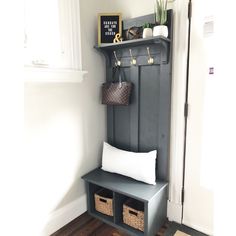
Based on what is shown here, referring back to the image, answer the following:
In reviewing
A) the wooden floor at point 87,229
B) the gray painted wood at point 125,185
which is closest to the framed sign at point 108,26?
the gray painted wood at point 125,185

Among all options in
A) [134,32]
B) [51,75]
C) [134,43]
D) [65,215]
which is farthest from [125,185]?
[134,32]

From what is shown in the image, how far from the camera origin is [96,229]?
1.82 meters

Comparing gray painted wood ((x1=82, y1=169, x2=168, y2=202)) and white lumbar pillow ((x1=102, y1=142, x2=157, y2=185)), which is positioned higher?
white lumbar pillow ((x1=102, y1=142, x2=157, y2=185))

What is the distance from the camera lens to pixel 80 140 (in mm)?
1940

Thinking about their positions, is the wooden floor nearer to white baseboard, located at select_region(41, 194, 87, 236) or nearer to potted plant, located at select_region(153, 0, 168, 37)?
white baseboard, located at select_region(41, 194, 87, 236)

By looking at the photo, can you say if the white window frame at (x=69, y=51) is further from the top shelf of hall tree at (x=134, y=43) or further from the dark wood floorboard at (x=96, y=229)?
the dark wood floorboard at (x=96, y=229)

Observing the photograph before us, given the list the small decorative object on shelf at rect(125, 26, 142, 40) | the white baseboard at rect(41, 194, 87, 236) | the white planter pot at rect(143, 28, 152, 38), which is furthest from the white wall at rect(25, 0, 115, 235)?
the white planter pot at rect(143, 28, 152, 38)

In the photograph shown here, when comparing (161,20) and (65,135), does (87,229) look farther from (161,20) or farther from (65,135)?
(161,20)

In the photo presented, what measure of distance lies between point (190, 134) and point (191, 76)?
48 cm

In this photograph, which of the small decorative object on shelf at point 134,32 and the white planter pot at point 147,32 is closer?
the white planter pot at point 147,32

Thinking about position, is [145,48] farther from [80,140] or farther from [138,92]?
[80,140]

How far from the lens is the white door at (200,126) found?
1.58m

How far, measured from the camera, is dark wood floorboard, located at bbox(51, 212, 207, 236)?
1.76 meters

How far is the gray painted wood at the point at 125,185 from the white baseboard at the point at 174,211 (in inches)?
9.2
